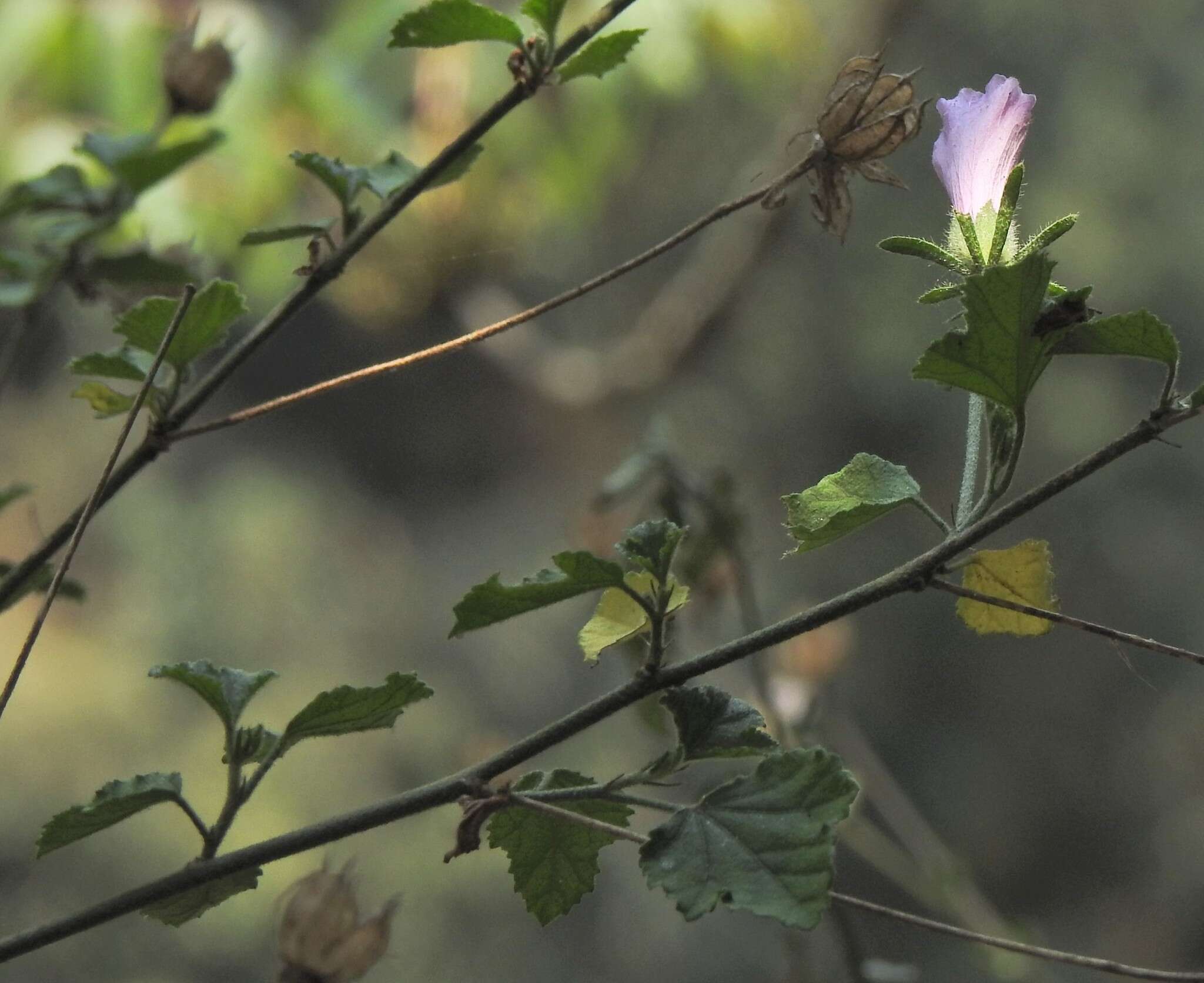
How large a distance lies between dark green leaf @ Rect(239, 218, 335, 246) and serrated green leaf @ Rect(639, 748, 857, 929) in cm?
14

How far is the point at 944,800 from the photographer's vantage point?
252 centimetres

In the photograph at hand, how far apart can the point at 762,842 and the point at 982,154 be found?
12 centimetres

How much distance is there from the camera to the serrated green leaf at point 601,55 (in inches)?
10.4

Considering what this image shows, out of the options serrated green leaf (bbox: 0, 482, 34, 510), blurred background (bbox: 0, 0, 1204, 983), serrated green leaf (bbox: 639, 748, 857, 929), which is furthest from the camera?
blurred background (bbox: 0, 0, 1204, 983)

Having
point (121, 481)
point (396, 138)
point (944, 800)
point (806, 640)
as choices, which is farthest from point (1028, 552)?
point (944, 800)

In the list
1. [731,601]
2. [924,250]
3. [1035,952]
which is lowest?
[731,601]

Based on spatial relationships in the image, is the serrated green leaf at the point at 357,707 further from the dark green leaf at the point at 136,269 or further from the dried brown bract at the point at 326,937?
the dark green leaf at the point at 136,269

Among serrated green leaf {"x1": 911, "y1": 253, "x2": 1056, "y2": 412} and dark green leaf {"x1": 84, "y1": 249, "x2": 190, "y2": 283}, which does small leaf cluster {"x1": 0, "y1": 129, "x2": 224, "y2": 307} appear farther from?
serrated green leaf {"x1": 911, "y1": 253, "x2": 1056, "y2": 412}

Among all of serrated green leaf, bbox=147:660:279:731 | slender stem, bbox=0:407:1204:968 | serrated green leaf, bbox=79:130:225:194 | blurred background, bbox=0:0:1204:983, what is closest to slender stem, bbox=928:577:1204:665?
slender stem, bbox=0:407:1204:968

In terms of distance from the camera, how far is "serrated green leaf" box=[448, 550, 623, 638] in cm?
20

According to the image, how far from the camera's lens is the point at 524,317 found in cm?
25

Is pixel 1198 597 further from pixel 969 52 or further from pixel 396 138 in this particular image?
pixel 396 138

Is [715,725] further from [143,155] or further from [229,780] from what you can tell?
[143,155]

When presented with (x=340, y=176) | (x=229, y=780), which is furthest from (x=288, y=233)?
(x=229, y=780)
